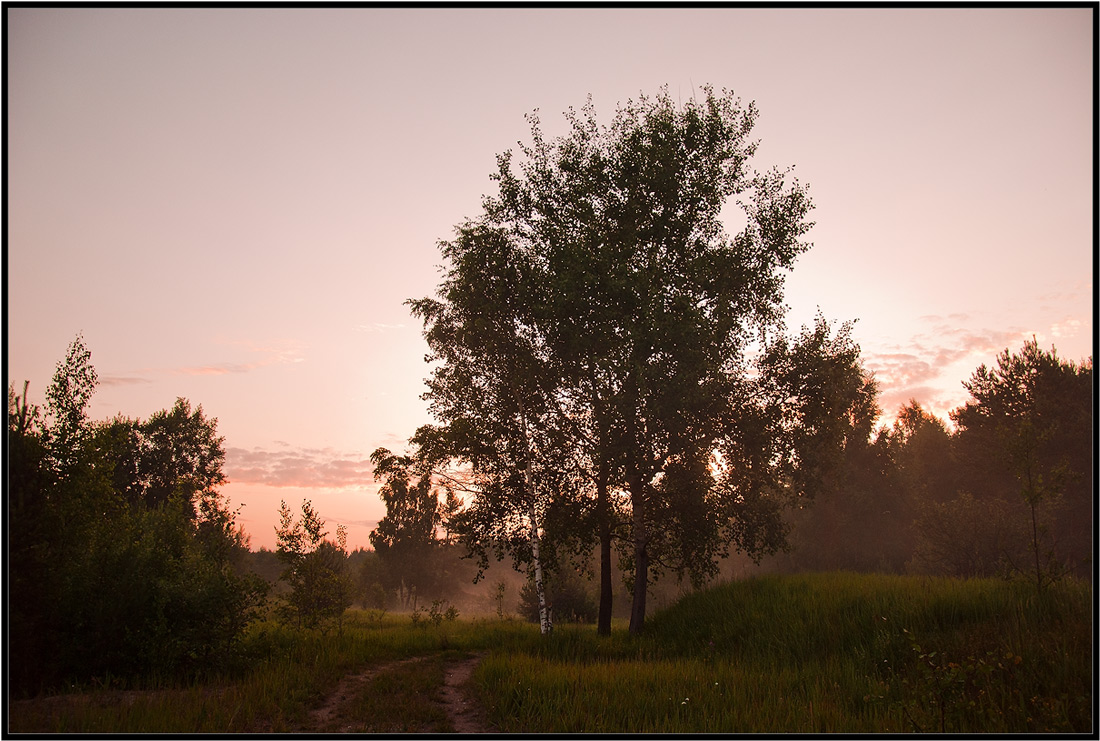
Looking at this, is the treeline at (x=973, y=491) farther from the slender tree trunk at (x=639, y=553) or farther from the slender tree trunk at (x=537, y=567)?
the slender tree trunk at (x=537, y=567)

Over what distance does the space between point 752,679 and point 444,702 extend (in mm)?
5245

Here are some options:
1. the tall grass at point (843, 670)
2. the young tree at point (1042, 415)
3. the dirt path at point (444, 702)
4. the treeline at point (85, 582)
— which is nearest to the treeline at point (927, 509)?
the young tree at point (1042, 415)

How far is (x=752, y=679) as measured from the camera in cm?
962

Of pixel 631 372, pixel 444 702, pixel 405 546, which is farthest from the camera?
pixel 405 546

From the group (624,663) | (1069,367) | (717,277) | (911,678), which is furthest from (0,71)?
(1069,367)

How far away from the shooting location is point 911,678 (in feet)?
29.6

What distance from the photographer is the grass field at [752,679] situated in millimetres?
7406

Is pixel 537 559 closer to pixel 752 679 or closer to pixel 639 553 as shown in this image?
pixel 639 553

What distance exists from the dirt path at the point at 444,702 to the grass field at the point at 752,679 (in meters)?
0.19

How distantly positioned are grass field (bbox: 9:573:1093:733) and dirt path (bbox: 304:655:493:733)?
189 millimetres

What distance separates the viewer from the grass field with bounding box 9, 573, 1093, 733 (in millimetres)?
7406

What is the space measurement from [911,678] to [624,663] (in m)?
4.94

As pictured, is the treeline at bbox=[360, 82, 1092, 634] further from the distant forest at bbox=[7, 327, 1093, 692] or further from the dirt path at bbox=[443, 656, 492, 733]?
the dirt path at bbox=[443, 656, 492, 733]

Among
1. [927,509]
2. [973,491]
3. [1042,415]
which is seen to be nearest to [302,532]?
[927,509]
